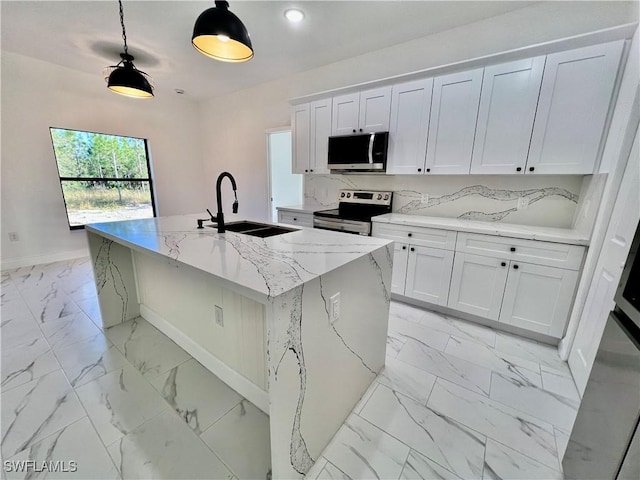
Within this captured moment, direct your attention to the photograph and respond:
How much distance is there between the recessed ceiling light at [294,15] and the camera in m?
2.34

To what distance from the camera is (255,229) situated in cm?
207

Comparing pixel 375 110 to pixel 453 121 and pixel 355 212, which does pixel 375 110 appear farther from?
pixel 355 212

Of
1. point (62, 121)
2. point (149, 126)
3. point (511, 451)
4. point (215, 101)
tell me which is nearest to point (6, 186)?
point (62, 121)

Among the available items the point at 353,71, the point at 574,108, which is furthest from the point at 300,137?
the point at 574,108

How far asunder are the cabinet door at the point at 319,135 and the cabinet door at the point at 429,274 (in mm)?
1527

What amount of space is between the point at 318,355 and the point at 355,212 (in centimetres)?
237

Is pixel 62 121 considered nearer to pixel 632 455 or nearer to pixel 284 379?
pixel 284 379

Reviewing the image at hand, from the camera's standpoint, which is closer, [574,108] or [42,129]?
[574,108]

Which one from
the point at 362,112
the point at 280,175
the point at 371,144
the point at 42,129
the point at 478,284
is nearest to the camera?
the point at 478,284

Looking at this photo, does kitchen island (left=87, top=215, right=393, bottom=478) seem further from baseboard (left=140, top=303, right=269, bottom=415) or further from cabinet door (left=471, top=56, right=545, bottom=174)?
cabinet door (left=471, top=56, right=545, bottom=174)

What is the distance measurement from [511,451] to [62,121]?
5889mm

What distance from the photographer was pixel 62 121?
3684 mm

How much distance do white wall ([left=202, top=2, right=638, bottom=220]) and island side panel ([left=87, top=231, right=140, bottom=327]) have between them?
250cm

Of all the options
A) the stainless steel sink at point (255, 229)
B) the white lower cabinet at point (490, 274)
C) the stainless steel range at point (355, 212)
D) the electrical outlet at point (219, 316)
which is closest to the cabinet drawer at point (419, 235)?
the white lower cabinet at point (490, 274)
